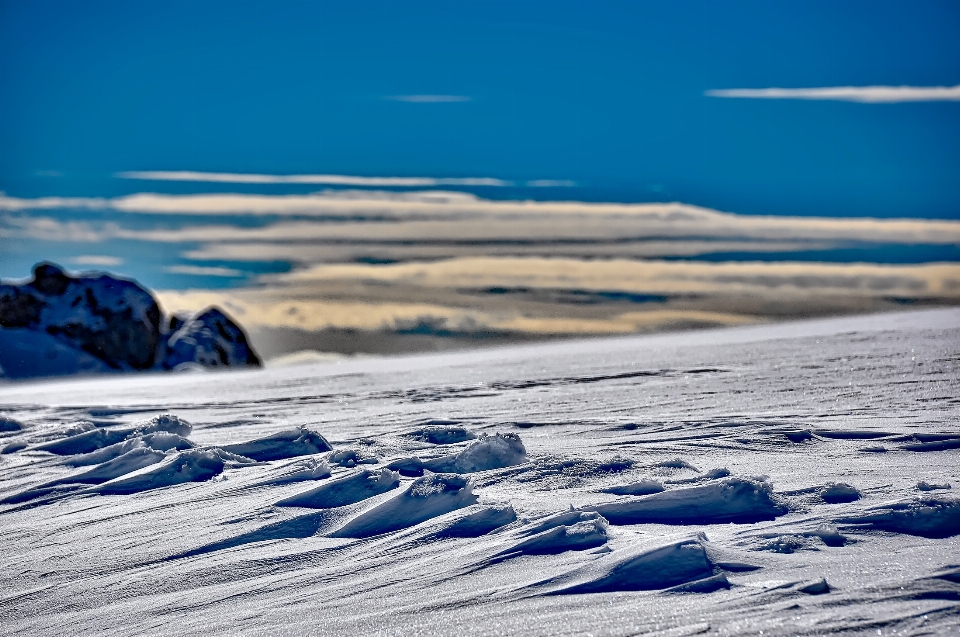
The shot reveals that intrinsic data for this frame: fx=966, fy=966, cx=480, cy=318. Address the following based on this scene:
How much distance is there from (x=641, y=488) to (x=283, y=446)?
2.32 meters

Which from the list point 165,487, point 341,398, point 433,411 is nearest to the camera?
point 165,487

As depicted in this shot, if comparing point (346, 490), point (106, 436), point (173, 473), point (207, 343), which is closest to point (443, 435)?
point (346, 490)

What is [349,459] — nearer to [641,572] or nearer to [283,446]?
[283,446]

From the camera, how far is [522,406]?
691 centimetres

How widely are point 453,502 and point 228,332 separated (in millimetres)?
79351

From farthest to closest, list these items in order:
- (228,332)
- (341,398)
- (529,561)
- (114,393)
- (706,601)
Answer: (228,332)
(114,393)
(341,398)
(529,561)
(706,601)

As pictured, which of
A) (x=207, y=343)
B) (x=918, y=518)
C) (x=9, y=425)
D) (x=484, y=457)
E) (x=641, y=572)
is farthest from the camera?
(x=207, y=343)

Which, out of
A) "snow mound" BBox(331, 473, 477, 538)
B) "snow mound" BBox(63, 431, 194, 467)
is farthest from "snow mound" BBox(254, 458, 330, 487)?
"snow mound" BBox(63, 431, 194, 467)

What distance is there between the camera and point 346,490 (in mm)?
4309

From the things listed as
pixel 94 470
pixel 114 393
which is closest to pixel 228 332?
pixel 114 393

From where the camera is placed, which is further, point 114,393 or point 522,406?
point 114,393

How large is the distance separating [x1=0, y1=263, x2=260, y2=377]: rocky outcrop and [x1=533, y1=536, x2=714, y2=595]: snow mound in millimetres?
68372

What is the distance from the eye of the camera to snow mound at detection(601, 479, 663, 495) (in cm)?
397

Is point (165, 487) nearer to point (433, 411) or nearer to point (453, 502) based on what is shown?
point (453, 502)
